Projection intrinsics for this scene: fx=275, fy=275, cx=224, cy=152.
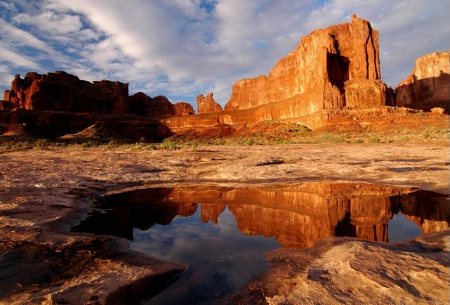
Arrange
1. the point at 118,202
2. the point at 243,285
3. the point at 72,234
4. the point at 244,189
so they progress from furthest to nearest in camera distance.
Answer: the point at 244,189, the point at 118,202, the point at 72,234, the point at 243,285

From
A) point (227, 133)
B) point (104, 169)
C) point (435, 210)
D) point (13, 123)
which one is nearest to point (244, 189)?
point (435, 210)

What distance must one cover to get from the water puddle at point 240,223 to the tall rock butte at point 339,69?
52.0 m

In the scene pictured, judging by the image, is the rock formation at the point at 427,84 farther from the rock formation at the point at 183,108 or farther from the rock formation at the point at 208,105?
the rock formation at the point at 183,108

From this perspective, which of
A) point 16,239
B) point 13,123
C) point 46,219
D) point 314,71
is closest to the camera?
point 16,239

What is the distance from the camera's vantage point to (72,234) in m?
3.96

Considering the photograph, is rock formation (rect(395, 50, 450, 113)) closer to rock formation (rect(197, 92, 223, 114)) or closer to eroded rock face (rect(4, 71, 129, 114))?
rock formation (rect(197, 92, 223, 114))

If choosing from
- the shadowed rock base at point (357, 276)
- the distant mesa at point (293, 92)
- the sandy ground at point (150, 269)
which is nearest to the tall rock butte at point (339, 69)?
the distant mesa at point (293, 92)

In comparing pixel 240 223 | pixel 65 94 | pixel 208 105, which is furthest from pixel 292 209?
pixel 208 105

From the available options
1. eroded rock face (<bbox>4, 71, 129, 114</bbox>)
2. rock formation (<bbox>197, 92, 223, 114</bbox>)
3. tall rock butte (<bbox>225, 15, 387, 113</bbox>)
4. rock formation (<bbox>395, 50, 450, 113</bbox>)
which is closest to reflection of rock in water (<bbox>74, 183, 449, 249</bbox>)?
tall rock butte (<bbox>225, 15, 387, 113</bbox>)

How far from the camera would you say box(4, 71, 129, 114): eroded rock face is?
81.5 metres

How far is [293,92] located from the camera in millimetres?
78312

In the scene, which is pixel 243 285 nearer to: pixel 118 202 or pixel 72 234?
pixel 72 234

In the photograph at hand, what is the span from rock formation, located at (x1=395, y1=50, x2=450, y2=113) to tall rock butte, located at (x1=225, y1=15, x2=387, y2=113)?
30.0 m

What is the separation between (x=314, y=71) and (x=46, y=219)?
68.7 metres
